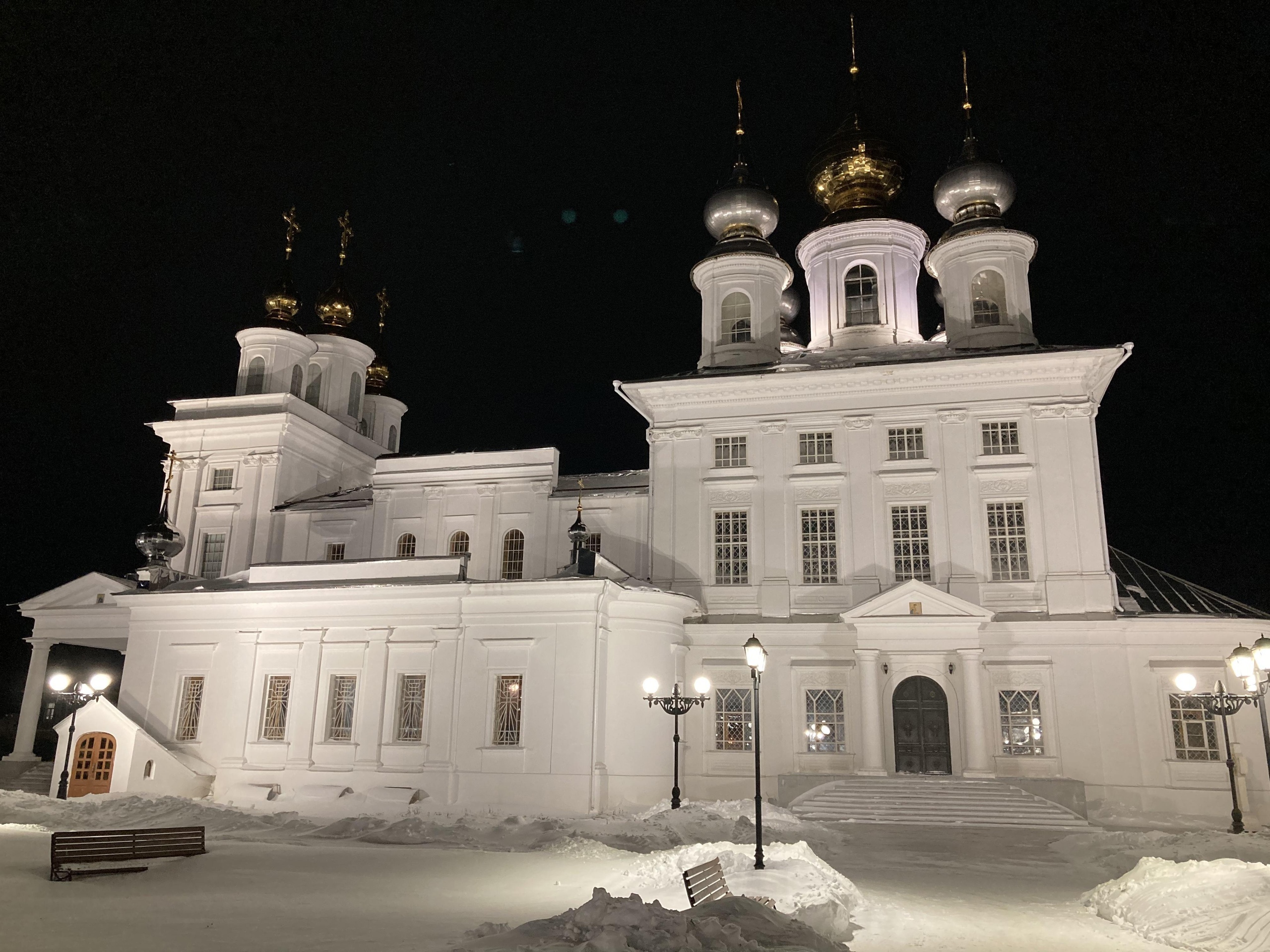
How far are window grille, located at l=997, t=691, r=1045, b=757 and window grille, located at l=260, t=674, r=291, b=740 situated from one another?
17484 millimetres

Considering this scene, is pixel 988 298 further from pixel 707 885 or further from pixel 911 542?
pixel 707 885

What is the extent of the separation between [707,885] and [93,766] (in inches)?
769

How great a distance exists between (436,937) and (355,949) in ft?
2.86

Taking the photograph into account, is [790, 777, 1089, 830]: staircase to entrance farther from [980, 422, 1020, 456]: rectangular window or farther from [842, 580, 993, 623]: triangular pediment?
[980, 422, 1020, 456]: rectangular window

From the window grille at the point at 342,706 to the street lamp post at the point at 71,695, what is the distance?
4.98m

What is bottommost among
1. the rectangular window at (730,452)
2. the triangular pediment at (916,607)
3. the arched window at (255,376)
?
the triangular pediment at (916,607)

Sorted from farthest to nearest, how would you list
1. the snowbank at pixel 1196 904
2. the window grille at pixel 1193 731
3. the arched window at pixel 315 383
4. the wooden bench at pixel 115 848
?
the arched window at pixel 315 383 → the window grille at pixel 1193 731 → the wooden bench at pixel 115 848 → the snowbank at pixel 1196 904

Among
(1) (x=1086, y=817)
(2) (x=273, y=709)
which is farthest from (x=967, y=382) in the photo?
(2) (x=273, y=709)

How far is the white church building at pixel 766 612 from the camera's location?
22188mm

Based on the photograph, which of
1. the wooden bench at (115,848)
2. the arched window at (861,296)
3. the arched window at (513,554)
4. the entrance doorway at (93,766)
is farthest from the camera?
the arched window at (861,296)

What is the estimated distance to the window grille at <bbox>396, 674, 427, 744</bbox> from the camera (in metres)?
23.0

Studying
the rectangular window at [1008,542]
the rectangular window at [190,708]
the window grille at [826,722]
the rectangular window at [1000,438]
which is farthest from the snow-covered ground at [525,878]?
the rectangular window at [1000,438]

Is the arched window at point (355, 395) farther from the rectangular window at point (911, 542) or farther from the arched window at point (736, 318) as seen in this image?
the rectangular window at point (911, 542)

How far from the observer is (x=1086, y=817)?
20344 millimetres
